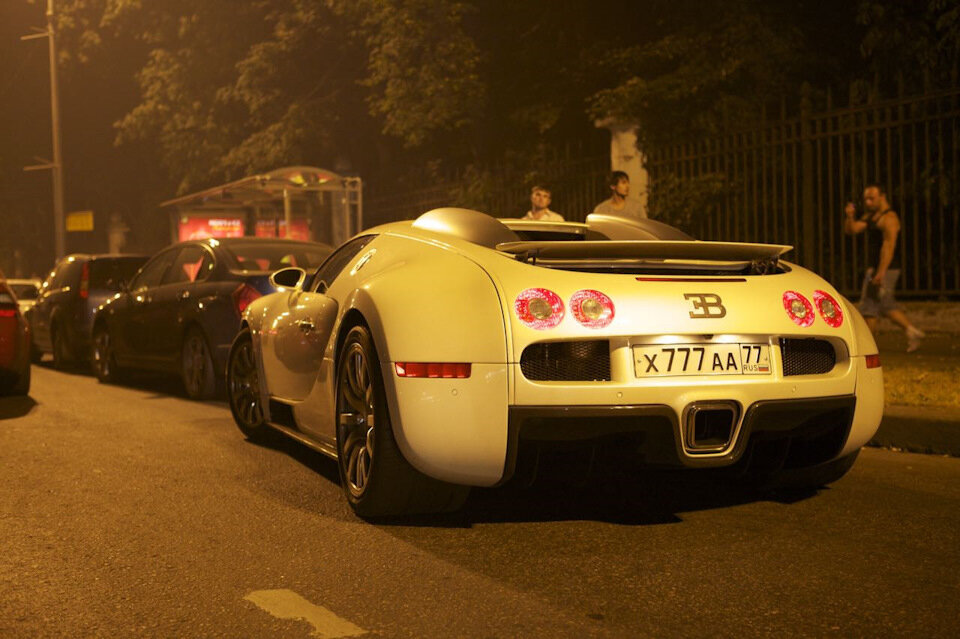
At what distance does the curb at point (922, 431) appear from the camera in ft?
22.1

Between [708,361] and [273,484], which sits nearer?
[708,361]

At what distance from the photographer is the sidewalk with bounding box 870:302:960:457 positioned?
268 inches

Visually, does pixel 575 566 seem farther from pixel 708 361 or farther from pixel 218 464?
pixel 218 464

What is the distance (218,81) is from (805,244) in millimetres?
21457

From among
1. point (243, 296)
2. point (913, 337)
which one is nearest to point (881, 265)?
point (913, 337)

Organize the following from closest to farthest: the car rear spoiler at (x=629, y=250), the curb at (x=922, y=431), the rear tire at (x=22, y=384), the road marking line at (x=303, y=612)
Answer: the road marking line at (x=303, y=612), the car rear spoiler at (x=629, y=250), the curb at (x=922, y=431), the rear tire at (x=22, y=384)

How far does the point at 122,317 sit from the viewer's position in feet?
38.4

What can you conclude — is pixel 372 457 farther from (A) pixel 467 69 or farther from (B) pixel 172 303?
(A) pixel 467 69

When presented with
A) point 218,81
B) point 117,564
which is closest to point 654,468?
point 117,564

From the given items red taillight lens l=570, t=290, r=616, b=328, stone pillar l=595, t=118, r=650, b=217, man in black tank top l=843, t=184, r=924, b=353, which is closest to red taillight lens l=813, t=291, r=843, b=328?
red taillight lens l=570, t=290, r=616, b=328

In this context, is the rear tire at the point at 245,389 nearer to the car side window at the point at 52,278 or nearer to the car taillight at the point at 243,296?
the car taillight at the point at 243,296

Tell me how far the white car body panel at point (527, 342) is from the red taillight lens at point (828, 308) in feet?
0.09

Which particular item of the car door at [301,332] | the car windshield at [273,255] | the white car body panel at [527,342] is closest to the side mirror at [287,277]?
the car door at [301,332]

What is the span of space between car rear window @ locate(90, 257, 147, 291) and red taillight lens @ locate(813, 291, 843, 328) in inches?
410
